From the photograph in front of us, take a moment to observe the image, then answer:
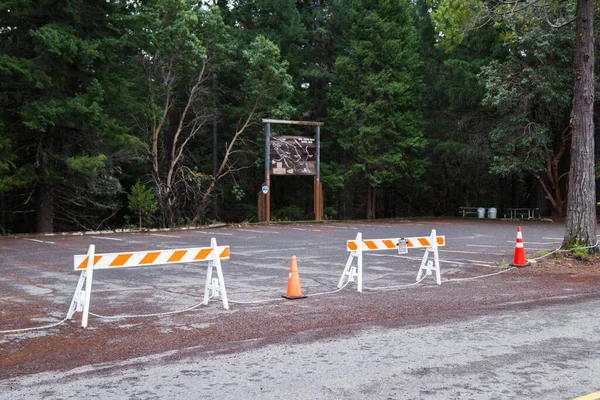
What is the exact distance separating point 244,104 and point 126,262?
28.5 metres

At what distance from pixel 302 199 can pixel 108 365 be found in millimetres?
37968

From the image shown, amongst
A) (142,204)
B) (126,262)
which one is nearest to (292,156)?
(142,204)

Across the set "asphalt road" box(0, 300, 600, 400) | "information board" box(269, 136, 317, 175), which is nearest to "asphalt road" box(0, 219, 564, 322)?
"asphalt road" box(0, 300, 600, 400)

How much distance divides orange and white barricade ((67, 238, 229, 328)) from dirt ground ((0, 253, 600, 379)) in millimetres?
287

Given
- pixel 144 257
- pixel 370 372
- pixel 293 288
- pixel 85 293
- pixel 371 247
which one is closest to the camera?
pixel 370 372

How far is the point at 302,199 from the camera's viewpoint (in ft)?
143

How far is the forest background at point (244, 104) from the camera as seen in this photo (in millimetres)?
24422

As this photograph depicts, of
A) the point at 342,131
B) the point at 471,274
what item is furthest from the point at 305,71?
the point at 471,274

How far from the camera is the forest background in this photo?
80.1ft

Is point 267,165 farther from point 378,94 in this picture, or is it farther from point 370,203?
point 378,94

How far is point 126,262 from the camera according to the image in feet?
26.2

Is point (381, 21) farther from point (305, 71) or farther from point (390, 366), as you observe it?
point (390, 366)

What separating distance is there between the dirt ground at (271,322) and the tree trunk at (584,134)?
10.3ft

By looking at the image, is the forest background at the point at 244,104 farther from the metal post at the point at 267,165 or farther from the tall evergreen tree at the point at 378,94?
the metal post at the point at 267,165
